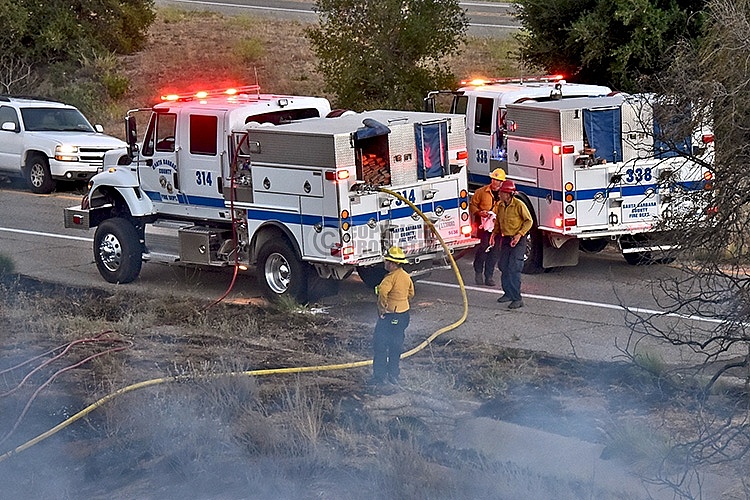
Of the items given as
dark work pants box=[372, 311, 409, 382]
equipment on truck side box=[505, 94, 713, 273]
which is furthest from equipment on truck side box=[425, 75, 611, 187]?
dark work pants box=[372, 311, 409, 382]

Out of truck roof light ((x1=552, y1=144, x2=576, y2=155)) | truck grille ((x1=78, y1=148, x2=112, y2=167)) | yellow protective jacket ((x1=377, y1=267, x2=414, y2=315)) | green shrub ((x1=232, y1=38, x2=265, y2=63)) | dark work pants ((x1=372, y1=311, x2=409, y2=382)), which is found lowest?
dark work pants ((x1=372, y1=311, x2=409, y2=382))

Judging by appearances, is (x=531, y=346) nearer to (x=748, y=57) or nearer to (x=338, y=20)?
(x=748, y=57)

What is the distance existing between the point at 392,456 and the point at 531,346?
12.4ft

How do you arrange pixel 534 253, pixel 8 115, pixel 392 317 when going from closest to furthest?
pixel 392 317 → pixel 534 253 → pixel 8 115

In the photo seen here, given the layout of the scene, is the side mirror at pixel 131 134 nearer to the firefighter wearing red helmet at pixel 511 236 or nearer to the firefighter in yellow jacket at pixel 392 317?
the firefighter wearing red helmet at pixel 511 236

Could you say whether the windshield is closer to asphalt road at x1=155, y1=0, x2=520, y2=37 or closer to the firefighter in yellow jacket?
the firefighter in yellow jacket

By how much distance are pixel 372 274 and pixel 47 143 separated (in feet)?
37.4

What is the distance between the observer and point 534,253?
15.5 metres

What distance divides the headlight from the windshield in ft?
3.83

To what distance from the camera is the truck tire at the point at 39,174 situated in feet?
77.1

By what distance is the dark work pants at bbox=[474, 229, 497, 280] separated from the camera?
14656 mm

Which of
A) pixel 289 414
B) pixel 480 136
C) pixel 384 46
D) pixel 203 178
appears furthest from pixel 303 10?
pixel 289 414

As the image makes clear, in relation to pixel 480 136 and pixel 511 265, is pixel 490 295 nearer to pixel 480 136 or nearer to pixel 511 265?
pixel 511 265

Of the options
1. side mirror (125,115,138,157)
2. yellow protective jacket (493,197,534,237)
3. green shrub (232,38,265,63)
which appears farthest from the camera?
green shrub (232,38,265,63)
